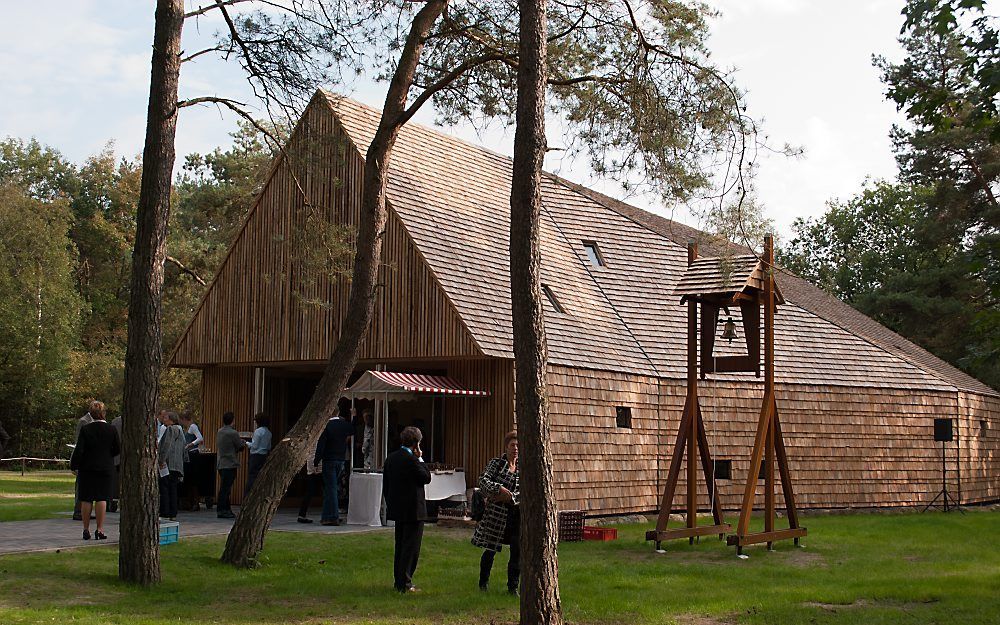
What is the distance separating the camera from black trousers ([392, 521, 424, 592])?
960 cm

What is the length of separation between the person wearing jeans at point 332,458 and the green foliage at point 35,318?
76.0 ft

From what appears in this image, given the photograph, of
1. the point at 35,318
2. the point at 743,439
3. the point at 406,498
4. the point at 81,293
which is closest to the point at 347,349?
the point at 406,498

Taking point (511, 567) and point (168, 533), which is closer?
point (511, 567)

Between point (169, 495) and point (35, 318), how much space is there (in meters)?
23.1

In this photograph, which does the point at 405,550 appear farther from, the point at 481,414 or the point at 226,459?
the point at 226,459

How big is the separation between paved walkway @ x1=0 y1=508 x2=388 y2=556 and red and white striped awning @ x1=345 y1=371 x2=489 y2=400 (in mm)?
1938

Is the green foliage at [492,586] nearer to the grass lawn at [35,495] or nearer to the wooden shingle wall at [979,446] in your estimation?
the grass lawn at [35,495]

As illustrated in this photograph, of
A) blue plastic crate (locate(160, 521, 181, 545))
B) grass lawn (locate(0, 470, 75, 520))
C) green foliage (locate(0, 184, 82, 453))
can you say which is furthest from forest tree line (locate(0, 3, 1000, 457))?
blue plastic crate (locate(160, 521, 181, 545))

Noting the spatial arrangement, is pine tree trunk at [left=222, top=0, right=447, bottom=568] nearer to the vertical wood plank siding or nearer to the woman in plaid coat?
the woman in plaid coat

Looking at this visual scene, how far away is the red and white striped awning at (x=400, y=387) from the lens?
1524 centimetres

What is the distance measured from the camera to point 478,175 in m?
20.7

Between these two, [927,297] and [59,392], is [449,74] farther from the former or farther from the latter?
[59,392]

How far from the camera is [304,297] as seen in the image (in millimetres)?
16125

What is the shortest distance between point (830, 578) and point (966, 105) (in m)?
17.0
